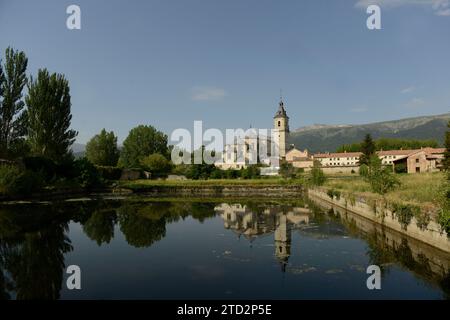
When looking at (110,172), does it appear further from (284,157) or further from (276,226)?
(284,157)

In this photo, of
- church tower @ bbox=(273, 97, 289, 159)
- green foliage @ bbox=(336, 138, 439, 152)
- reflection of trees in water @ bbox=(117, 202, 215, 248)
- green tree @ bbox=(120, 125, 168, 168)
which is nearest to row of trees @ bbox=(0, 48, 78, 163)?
reflection of trees in water @ bbox=(117, 202, 215, 248)

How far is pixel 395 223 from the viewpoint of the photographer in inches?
583

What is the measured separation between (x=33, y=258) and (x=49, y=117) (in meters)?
28.6

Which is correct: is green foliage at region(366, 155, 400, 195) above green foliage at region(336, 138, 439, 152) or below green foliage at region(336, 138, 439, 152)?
below

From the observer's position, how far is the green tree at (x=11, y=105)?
31547mm

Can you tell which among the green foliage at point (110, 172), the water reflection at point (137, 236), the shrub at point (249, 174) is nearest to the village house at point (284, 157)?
the shrub at point (249, 174)

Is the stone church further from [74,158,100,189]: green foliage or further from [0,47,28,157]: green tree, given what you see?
[0,47,28,157]: green tree

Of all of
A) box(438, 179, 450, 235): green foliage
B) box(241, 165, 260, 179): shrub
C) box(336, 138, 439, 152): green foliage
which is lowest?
box(438, 179, 450, 235): green foliage

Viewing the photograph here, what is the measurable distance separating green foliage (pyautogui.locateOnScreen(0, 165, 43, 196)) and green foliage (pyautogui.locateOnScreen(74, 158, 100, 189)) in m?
9.27

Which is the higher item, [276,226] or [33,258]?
[33,258]

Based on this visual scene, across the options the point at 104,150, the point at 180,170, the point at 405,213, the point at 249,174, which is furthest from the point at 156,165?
the point at 405,213

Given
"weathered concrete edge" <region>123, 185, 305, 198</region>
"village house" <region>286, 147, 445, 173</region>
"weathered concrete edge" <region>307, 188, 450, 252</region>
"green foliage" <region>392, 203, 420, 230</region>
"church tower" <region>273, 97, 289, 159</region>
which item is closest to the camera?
"weathered concrete edge" <region>307, 188, 450, 252</region>

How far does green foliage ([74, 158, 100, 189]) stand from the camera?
132ft
